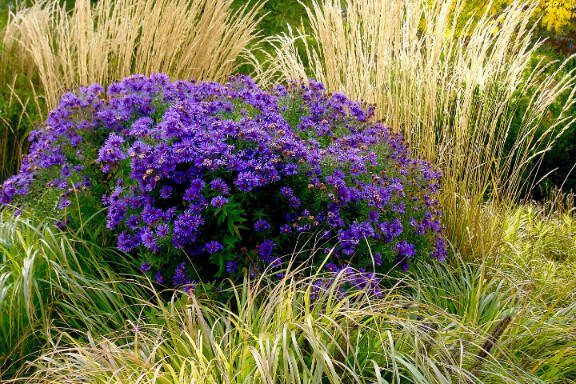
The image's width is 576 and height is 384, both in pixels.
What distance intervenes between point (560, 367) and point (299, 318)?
3.41ft

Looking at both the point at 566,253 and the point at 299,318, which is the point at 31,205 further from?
the point at 566,253

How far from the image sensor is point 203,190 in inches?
111

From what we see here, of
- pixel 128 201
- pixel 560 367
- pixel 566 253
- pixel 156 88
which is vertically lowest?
pixel 566 253

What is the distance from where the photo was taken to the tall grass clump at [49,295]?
2.82 metres

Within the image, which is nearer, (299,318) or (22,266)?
(299,318)

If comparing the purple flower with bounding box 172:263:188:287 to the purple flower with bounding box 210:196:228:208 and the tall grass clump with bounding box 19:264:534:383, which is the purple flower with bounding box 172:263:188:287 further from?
the purple flower with bounding box 210:196:228:208

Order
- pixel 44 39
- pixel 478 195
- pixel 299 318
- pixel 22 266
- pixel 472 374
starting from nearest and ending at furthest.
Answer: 1. pixel 472 374
2. pixel 299 318
3. pixel 22 266
4. pixel 478 195
5. pixel 44 39

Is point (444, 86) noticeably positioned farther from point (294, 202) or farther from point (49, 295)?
point (49, 295)

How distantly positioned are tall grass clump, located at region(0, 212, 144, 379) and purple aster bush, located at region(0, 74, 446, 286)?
18 centimetres

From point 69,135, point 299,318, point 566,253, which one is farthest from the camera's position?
point 566,253

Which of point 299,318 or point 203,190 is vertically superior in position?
point 203,190

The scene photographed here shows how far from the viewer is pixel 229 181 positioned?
9.61ft

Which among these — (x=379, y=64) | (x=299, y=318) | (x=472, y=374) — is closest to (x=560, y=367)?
(x=472, y=374)

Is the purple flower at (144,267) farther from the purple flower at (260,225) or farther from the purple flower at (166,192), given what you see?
the purple flower at (260,225)
